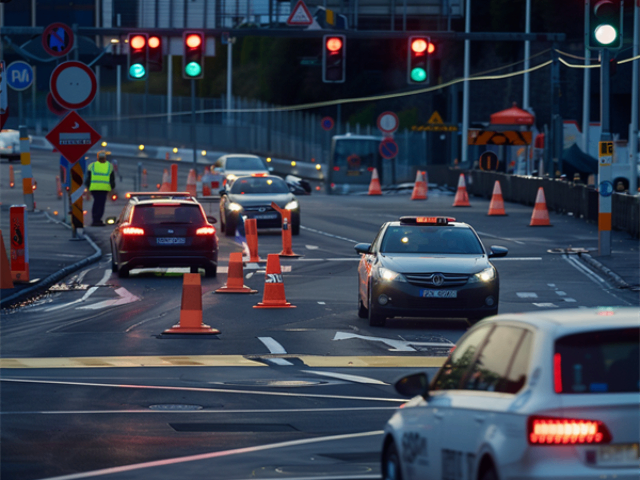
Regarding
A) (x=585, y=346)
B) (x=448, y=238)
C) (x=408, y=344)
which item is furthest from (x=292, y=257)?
(x=585, y=346)

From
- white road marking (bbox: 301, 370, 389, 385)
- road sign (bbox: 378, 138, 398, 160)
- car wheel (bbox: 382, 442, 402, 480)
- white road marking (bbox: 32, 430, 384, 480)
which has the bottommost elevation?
A: white road marking (bbox: 301, 370, 389, 385)

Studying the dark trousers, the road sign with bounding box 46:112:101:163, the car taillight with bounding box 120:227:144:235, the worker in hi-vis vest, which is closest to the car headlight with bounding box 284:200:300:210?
the worker in hi-vis vest

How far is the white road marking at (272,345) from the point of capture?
14531 mm

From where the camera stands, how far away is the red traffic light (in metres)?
35.4

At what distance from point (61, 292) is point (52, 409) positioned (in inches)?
372

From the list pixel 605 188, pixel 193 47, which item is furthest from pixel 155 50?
pixel 605 188

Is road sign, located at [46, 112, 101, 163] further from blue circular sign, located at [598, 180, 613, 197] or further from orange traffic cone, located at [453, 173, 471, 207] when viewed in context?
orange traffic cone, located at [453, 173, 471, 207]

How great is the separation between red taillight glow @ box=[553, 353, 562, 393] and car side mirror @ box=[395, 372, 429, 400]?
3.69 feet

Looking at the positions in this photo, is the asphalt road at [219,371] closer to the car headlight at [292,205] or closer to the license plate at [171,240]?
the license plate at [171,240]

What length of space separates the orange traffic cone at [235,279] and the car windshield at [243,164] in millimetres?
26183

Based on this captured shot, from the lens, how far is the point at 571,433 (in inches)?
202

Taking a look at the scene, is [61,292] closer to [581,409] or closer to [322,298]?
[322,298]

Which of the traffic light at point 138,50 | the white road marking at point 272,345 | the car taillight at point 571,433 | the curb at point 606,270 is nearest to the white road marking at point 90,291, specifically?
the white road marking at point 272,345

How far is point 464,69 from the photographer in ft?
200
